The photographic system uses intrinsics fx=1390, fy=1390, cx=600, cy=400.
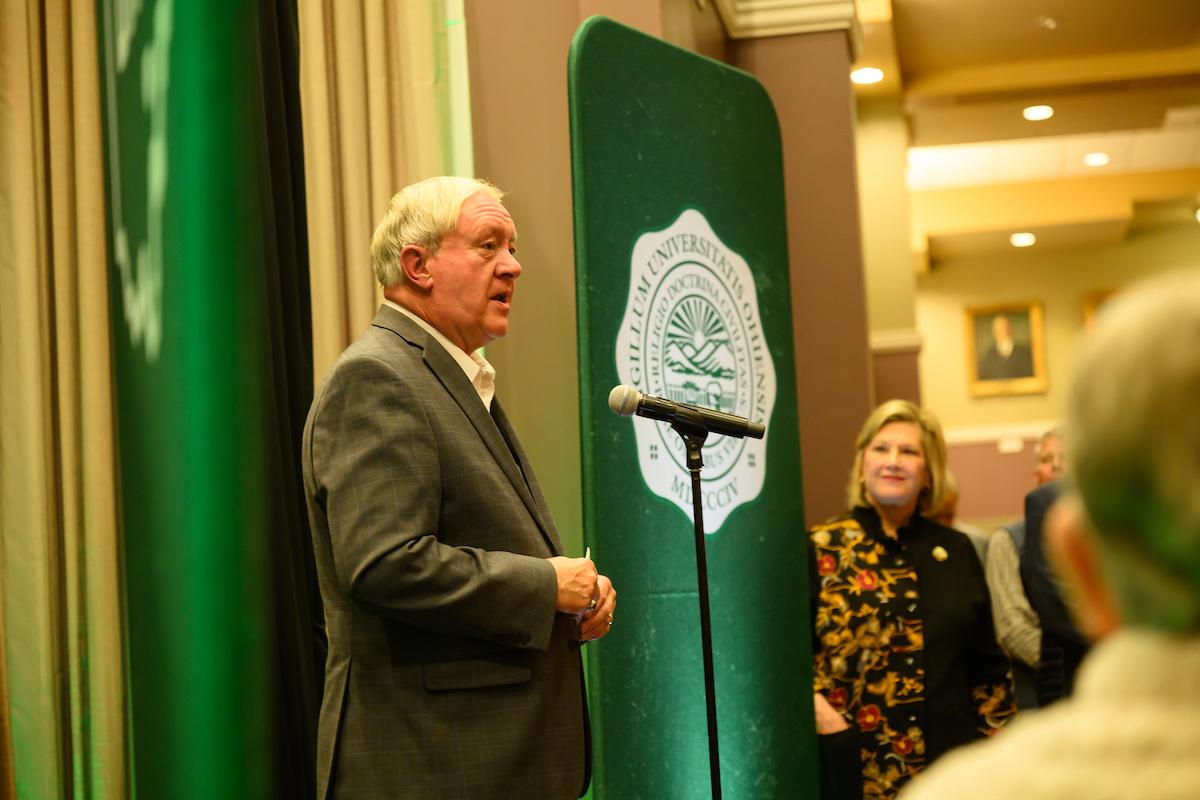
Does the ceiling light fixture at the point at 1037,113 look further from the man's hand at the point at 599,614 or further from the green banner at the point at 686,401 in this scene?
the man's hand at the point at 599,614

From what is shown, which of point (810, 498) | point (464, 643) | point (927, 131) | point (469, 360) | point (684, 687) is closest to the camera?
point (464, 643)

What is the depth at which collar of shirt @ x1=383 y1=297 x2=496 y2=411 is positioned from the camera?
2139mm

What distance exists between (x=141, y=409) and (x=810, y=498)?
321 centimetres

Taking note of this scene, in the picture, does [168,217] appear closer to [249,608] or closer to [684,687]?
[249,608]

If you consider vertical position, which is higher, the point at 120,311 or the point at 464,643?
the point at 120,311

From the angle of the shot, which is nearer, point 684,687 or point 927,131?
point 684,687

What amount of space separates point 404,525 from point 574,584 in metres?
0.27

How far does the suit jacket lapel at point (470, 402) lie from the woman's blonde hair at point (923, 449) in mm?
1551

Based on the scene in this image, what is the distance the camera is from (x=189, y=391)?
7.89 feet

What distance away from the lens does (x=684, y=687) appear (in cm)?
289

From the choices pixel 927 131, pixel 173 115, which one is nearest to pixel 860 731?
pixel 173 115

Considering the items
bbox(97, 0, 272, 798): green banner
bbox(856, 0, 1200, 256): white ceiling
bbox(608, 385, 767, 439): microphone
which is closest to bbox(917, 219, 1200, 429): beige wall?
bbox(856, 0, 1200, 256): white ceiling

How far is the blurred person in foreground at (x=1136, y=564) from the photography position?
0.62 metres

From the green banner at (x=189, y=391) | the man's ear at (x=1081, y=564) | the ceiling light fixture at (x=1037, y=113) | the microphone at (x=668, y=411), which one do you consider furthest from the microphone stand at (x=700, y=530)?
the ceiling light fixture at (x=1037, y=113)
